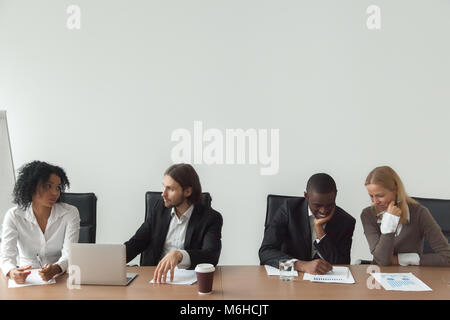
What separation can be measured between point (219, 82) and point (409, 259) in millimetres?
1809

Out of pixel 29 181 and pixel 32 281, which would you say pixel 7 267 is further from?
pixel 29 181

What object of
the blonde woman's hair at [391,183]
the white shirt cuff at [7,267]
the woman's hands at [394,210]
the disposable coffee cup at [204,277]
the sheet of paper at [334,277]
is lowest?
the sheet of paper at [334,277]

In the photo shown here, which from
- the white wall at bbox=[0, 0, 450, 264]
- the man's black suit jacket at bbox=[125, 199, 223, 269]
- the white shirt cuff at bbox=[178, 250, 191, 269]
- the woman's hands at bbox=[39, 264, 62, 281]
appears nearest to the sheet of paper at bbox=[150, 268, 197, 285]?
the white shirt cuff at bbox=[178, 250, 191, 269]

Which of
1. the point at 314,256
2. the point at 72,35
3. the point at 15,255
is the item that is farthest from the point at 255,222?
the point at 72,35

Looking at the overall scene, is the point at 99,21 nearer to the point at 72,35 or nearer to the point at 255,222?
the point at 72,35

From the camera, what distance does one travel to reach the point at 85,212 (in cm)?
234

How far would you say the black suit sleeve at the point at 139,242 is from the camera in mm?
2154

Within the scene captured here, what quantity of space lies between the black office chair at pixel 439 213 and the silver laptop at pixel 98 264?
1719 mm

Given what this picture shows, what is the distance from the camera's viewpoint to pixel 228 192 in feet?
10.5

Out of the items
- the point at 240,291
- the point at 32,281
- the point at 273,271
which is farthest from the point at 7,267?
the point at 273,271

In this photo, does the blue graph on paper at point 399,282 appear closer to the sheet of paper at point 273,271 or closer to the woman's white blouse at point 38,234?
the sheet of paper at point 273,271

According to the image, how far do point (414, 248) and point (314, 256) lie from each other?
0.53m

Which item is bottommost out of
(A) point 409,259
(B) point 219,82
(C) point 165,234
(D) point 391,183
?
(A) point 409,259

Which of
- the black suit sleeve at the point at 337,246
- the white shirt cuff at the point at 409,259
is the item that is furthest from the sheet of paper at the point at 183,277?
the white shirt cuff at the point at 409,259
